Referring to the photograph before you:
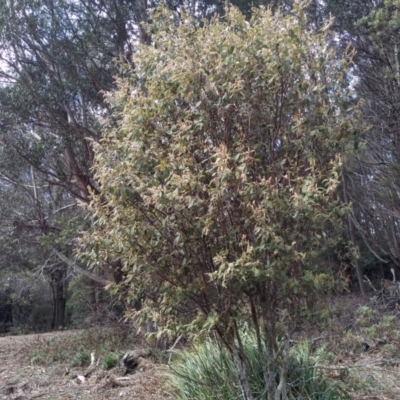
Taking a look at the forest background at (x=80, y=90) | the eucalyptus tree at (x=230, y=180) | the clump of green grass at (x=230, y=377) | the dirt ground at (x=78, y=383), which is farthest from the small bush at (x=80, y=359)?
the eucalyptus tree at (x=230, y=180)

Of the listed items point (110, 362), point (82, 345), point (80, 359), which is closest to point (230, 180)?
point (110, 362)

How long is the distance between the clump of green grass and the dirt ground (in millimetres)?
741

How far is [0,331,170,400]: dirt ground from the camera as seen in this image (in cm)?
790

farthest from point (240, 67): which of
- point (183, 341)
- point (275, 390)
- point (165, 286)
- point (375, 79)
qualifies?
point (375, 79)

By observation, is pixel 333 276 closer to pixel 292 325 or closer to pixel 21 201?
pixel 292 325

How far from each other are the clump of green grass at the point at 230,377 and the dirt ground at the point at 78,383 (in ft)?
2.43

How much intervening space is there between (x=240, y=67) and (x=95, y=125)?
9997mm

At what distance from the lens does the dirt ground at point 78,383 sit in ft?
25.9

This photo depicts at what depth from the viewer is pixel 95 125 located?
48.1 feet

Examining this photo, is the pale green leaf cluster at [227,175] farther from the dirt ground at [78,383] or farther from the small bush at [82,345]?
the small bush at [82,345]

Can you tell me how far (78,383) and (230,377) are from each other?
15.0ft

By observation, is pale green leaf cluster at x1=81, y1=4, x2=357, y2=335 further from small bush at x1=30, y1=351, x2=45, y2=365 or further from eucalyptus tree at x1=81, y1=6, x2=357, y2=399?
small bush at x1=30, y1=351, x2=45, y2=365

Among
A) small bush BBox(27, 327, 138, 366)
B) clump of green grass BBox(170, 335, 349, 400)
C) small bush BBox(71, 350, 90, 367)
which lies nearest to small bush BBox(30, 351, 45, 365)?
small bush BBox(27, 327, 138, 366)

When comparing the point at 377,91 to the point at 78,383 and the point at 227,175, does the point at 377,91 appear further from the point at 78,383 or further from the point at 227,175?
the point at 227,175
